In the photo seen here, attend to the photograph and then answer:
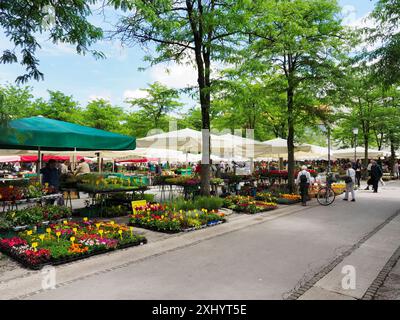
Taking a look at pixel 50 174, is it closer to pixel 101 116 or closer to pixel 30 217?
pixel 30 217

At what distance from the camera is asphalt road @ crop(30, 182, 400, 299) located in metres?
4.33

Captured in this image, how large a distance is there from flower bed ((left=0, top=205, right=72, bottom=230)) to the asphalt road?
2817 millimetres

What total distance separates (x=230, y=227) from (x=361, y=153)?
76.5 feet

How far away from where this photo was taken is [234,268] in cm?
538

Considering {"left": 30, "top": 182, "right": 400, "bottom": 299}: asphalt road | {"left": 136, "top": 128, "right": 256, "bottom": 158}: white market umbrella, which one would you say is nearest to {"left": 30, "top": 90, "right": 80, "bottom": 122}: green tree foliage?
{"left": 136, "top": 128, "right": 256, "bottom": 158}: white market umbrella

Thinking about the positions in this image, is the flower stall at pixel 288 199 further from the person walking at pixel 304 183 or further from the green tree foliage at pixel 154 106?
the green tree foliage at pixel 154 106

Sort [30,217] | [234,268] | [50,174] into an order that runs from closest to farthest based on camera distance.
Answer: [234,268], [30,217], [50,174]

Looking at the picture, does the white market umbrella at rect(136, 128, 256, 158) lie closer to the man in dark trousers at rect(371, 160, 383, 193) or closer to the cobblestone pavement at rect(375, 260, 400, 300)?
the cobblestone pavement at rect(375, 260, 400, 300)

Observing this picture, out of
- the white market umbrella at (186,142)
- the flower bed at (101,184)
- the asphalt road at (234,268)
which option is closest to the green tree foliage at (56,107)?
Result: the white market umbrella at (186,142)

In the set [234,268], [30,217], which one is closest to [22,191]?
[30,217]

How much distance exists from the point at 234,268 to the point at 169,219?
10.7 feet

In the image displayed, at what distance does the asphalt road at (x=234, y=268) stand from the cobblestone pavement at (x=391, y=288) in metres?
0.97
